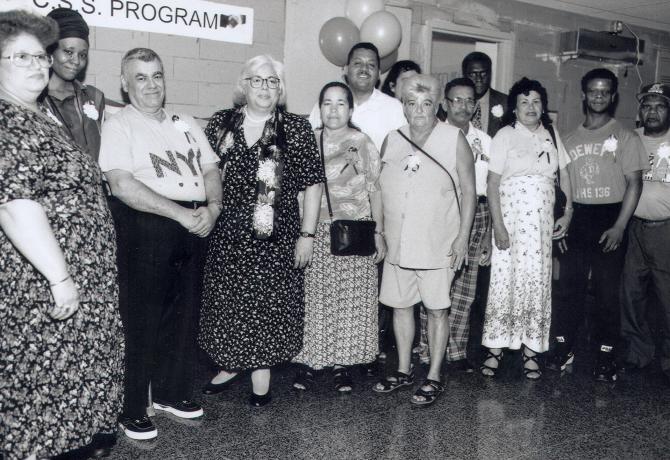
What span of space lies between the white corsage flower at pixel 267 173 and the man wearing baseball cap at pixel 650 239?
2.08 metres

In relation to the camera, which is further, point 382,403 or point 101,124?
point 382,403

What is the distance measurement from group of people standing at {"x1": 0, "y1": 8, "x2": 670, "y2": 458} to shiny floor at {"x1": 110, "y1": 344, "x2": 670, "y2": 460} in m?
0.10

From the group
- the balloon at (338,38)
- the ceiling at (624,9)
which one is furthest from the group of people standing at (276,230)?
the ceiling at (624,9)

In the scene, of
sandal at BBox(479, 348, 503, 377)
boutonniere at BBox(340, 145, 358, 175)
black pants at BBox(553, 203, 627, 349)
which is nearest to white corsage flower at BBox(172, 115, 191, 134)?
boutonniere at BBox(340, 145, 358, 175)

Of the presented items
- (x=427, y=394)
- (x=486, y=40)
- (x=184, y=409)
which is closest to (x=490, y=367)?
(x=427, y=394)

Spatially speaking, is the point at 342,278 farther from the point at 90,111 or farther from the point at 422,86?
the point at 90,111

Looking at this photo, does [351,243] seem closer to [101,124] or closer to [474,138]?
[474,138]

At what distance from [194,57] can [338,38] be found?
3.32 feet

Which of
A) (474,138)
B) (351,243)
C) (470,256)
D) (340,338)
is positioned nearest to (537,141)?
(474,138)

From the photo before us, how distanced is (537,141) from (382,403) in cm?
154

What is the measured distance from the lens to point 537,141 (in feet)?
11.0

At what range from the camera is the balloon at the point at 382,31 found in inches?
179

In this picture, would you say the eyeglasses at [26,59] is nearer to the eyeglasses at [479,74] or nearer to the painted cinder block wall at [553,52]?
the eyeglasses at [479,74]

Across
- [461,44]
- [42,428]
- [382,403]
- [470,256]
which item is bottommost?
[382,403]
